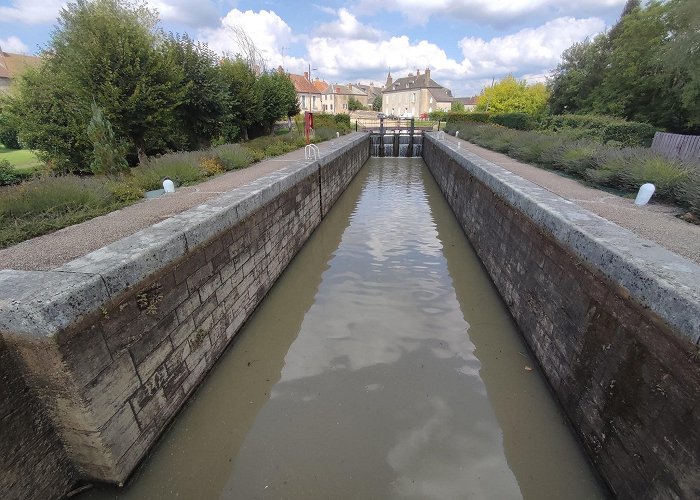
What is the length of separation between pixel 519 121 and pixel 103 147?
30.0 m

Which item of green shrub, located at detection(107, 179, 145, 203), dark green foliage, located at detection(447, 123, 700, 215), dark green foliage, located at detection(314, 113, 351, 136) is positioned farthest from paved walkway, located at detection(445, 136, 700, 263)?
dark green foliage, located at detection(314, 113, 351, 136)

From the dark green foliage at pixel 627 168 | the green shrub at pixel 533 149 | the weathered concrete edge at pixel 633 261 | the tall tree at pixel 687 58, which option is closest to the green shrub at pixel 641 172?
the dark green foliage at pixel 627 168

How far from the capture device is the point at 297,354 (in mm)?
4359

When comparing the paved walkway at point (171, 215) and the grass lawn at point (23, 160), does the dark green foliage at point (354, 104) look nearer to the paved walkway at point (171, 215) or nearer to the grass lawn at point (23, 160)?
the grass lawn at point (23, 160)

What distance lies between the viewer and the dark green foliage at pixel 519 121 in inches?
1078

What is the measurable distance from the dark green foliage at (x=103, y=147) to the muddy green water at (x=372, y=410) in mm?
4743

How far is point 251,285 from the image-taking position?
5086mm

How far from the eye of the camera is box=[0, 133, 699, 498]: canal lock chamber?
2260 millimetres

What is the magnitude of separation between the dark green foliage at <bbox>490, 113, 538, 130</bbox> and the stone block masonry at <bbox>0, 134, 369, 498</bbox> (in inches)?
1161

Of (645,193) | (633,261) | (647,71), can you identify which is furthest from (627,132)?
(633,261)

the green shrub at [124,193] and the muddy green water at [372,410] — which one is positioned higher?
the green shrub at [124,193]

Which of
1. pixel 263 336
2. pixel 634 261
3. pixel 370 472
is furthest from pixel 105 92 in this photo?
pixel 634 261

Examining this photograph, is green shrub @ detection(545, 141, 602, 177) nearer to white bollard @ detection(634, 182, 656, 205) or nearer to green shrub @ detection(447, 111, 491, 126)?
white bollard @ detection(634, 182, 656, 205)

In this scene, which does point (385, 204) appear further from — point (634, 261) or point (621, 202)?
point (634, 261)
